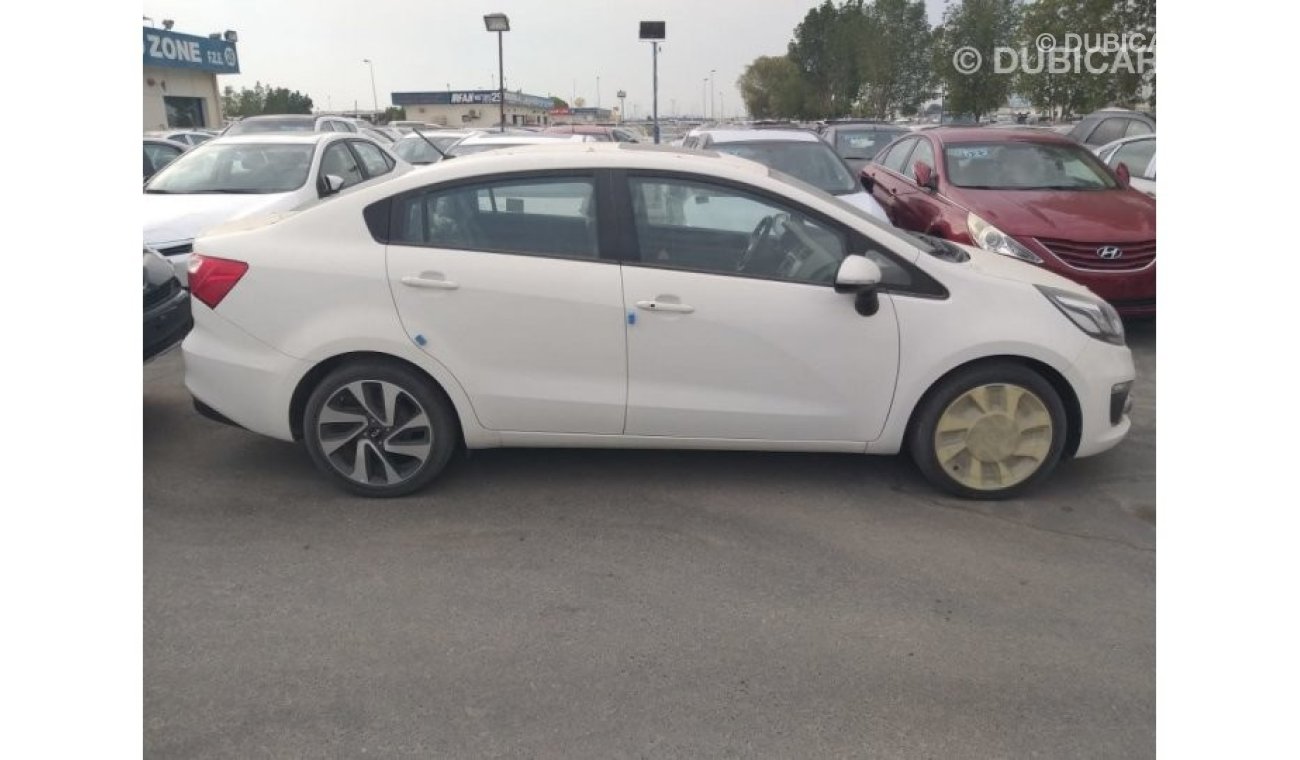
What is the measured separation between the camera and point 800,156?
29.6ft

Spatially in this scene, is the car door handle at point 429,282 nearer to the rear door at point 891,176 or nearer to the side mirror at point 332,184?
the side mirror at point 332,184

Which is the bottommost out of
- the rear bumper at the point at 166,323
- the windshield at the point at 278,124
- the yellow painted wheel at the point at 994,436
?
the yellow painted wheel at the point at 994,436

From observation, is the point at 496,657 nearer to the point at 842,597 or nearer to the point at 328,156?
the point at 842,597

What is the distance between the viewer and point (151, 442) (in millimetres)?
4922

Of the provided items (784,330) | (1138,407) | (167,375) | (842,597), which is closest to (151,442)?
(167,375)

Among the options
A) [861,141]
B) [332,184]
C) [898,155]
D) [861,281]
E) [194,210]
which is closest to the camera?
[861,281]

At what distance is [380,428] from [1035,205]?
5.61 m

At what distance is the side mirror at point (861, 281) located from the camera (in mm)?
3799

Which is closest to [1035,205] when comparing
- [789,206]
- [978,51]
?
[789,206]

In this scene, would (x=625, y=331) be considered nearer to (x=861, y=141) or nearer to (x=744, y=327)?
(x=744, y=327)

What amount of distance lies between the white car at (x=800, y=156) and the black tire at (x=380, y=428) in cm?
520

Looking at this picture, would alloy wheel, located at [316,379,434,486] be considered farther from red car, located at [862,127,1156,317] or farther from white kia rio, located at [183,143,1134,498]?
red car, located at [862,127,1156,317]

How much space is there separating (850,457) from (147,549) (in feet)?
10.9

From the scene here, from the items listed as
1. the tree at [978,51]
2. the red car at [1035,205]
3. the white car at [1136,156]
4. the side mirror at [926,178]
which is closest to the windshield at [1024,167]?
the red car at [1035,205]
